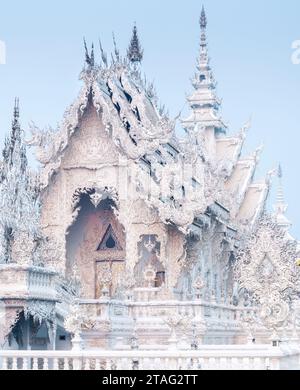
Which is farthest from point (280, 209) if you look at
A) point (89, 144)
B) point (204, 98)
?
point (89, 144)

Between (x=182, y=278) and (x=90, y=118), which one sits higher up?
(x=90, y=118)

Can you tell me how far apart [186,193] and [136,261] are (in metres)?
2.14

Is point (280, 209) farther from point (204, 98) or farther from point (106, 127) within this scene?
point (106, 127)

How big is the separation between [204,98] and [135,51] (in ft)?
41.8

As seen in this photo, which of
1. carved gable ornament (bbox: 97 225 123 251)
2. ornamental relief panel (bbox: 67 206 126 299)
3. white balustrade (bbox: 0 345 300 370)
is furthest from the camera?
carved gable ornament (bbox: 97 225 123 251)

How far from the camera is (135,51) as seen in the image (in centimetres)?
2947

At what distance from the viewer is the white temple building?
19141 mm

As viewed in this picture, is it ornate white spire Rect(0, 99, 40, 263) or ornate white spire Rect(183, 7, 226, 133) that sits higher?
ornate white spire Rect(183, 7, 226, 133)

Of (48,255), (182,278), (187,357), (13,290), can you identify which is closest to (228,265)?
(182,278)

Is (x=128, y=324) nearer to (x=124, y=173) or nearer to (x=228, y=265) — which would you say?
(x=124, y=173)

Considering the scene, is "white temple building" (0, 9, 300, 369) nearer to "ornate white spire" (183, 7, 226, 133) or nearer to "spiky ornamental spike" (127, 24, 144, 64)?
"spiky ornamental spike" (127, 24, 144, 64)

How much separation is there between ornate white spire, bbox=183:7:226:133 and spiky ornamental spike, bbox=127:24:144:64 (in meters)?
11.4

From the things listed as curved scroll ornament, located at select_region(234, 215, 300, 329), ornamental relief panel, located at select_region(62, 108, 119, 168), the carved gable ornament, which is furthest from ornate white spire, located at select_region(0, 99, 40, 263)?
curved scroll ornament, located at select_region(234, 215, 300, 329)
